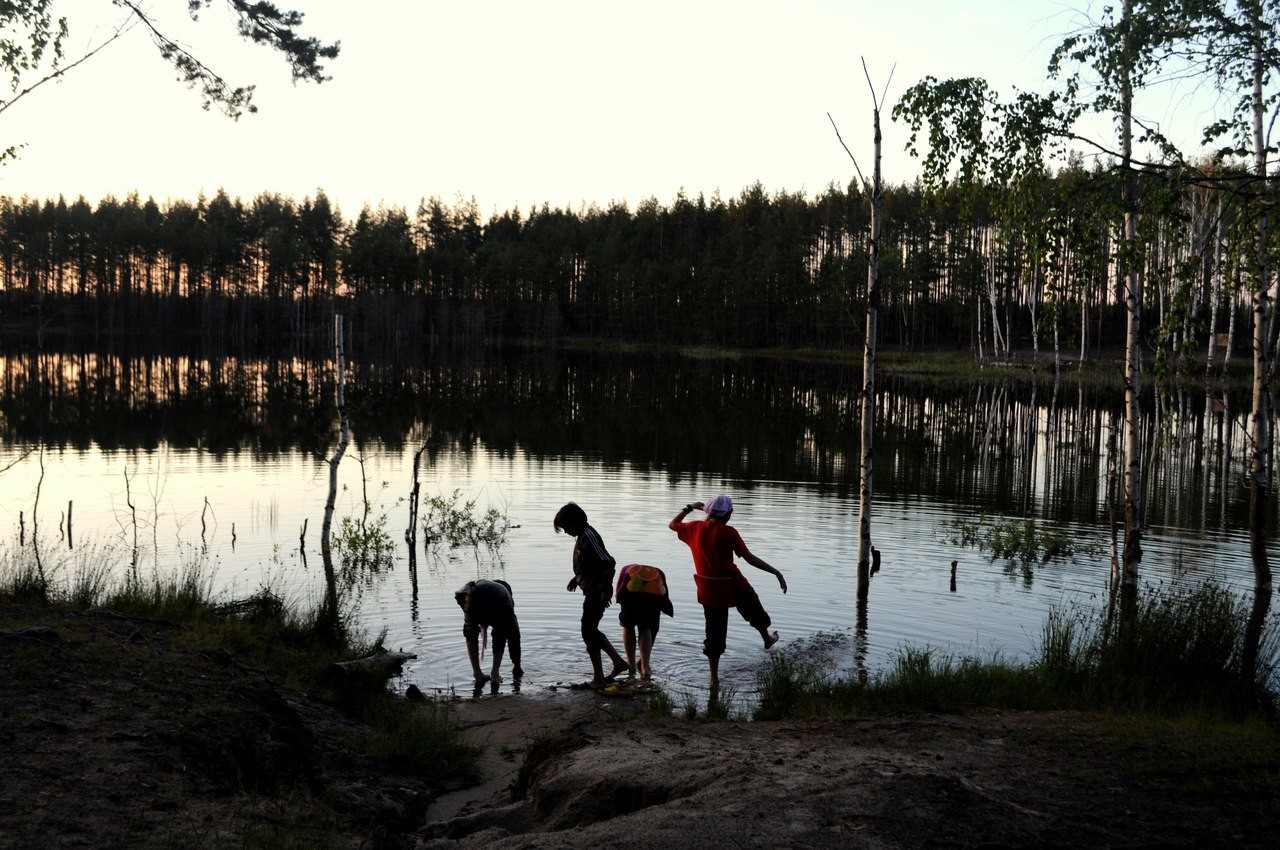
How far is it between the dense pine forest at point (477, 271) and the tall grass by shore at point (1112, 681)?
94743 millimetres

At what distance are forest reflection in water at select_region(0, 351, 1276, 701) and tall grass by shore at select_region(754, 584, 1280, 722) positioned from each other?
12.2 feet

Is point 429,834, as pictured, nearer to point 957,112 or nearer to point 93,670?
point 93,670

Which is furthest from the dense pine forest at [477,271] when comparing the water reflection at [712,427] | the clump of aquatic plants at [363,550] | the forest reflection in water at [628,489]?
the clump of aquatic plants at [363,550]

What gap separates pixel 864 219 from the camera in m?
129

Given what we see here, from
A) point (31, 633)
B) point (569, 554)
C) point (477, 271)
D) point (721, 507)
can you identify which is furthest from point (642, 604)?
point (477, 271)

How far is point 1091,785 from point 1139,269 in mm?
7216

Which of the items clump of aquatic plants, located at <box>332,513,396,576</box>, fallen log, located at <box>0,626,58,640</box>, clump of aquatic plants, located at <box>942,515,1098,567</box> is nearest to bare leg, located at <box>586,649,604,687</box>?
fallen log, located at <box>0,626,58,640</box>

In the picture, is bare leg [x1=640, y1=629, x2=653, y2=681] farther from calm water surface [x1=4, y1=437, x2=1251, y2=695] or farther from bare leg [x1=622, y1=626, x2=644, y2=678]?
calm water surface [x1=4, y1=437, x2=1251, y2=695]

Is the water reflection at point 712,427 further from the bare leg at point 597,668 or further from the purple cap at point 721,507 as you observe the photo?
the bare leg at point 597,668

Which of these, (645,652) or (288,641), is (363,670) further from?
(645,652)

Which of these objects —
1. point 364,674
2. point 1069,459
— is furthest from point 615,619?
point 1069,459

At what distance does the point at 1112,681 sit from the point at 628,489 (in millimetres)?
18552

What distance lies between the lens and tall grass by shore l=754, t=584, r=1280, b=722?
31.3 feet

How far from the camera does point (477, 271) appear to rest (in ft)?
465
